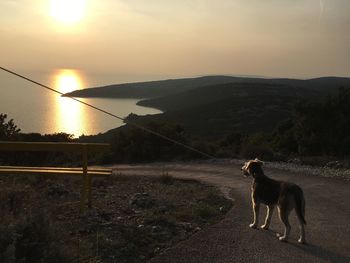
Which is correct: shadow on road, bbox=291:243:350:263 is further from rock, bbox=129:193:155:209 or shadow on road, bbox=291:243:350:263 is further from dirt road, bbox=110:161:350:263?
rock, bbox=129:193:155:209

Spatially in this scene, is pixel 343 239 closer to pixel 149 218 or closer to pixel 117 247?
pixel 149 218

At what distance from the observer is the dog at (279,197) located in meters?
7.73

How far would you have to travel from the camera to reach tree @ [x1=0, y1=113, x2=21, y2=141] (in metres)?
27.3

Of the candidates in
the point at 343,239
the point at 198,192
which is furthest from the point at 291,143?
the point at 343,239

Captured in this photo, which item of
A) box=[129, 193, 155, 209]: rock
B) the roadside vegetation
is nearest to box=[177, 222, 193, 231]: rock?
box=[129, 193, 155, 209]: rock

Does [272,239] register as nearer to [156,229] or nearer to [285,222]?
[285,222]

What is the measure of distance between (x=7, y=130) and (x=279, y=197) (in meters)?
23.5

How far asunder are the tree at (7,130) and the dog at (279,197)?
20.6 meters

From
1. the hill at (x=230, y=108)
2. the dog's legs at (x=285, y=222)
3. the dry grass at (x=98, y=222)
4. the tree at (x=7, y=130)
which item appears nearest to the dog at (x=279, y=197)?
the dog's legs at (x=285, y=222)

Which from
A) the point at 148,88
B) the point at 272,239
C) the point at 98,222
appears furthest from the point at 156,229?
the point at 148,88

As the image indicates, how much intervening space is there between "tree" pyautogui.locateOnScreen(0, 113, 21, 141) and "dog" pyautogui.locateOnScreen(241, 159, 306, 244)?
67.5ft

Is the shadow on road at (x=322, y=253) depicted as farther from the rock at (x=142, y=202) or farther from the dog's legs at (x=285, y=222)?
the rock at (x=142, y=202)

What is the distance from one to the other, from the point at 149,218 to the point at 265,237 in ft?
6.11

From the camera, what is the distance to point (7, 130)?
94.3 ft
